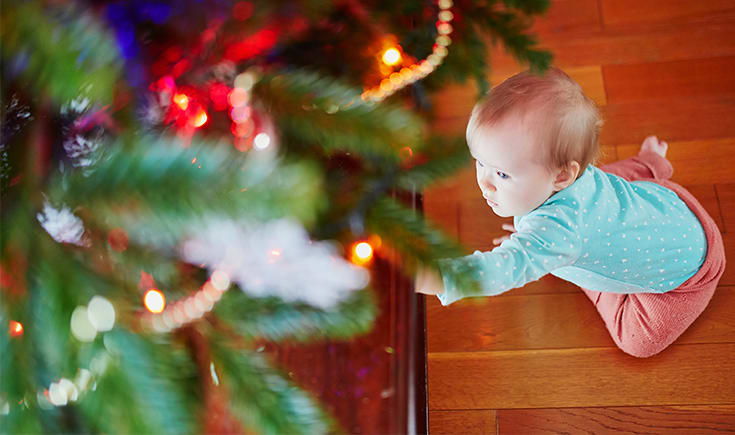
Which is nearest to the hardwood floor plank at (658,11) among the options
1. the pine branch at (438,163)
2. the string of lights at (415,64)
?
the string of lights at (415,64)

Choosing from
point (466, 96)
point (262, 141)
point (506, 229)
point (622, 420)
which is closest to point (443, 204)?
point (506, 229)

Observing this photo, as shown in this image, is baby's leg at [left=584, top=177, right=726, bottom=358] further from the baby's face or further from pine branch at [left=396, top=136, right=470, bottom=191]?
pine branch at [left=396, top=136, right=470, bottom=191]

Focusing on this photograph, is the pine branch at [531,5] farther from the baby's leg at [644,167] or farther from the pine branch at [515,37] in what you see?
the baby's leg at [644,167]

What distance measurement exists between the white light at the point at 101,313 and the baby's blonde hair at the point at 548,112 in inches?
22.3

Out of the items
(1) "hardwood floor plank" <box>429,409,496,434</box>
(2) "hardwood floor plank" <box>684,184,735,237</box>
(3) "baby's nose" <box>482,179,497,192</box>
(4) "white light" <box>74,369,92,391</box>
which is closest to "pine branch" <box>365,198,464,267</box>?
(4) "white light" <box>74,369,92,391</box>

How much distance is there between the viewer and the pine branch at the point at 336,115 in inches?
15.4

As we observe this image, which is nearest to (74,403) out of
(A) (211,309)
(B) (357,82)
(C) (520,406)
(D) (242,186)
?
(A) (211,309)

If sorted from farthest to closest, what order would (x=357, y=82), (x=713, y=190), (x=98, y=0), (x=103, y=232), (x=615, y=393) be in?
(x=713, y=190)
(x=615, y=393)
(x=357, y=82)
(x=98, y=0)
(x=103, y=232)

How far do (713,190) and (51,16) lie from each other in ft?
3.93

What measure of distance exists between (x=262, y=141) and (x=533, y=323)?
66 cm

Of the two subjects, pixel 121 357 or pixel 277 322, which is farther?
pixel 277 322

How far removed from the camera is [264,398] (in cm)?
35

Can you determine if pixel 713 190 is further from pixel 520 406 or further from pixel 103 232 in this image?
pixel 103 232

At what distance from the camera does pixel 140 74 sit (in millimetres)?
573
